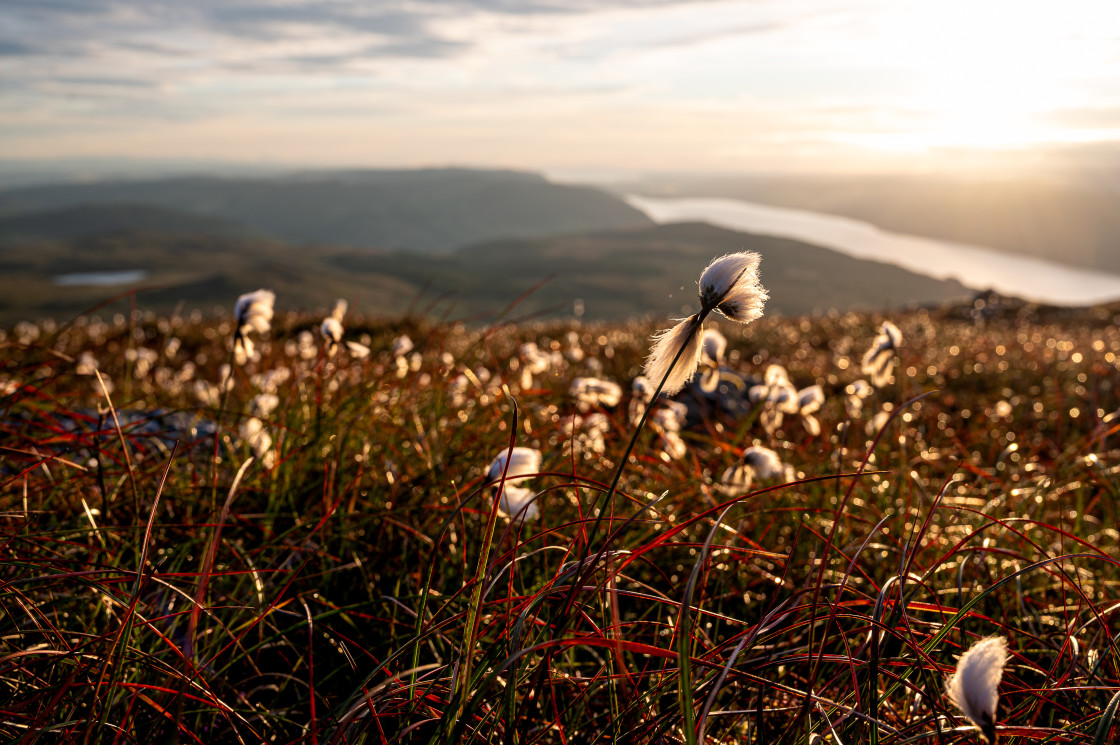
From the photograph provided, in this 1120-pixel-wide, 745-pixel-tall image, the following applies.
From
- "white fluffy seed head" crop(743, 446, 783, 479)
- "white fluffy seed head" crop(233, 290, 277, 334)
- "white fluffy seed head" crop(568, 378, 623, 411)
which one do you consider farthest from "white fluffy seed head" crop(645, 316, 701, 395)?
"white fluffy seed head" crop(568, 378, 623, 411)

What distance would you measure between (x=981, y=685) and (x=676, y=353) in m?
0.83

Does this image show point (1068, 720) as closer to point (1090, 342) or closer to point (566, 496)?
point (566, 496)

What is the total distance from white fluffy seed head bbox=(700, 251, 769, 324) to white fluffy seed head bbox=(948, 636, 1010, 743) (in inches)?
29.5

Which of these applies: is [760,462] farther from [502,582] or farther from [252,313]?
[252,313]

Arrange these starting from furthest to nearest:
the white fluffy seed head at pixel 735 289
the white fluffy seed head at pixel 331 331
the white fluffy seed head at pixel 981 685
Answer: the white fluffy seed head at pixel 331 331 < the white fluffy seed head at pixel 735 289 < the white fluffy seed head at pixel 981 685

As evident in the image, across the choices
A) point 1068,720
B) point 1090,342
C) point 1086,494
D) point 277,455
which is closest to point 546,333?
point 1090,342

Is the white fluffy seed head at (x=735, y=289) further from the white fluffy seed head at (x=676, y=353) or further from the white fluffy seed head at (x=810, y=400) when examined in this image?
the white fluffy seed head at (x=810, y=400)

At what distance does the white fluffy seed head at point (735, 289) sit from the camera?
62.2 inches

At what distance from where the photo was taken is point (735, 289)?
1585 mm

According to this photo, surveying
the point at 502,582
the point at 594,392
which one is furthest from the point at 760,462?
the point at 594,392

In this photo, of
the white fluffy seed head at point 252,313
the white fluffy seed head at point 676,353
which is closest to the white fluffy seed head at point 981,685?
the white fluffy seed head at point 676,353

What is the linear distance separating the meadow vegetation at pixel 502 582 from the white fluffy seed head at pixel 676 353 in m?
0.30

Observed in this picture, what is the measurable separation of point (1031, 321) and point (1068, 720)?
82.9 ft

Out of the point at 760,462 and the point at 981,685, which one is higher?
the point at 981,685
